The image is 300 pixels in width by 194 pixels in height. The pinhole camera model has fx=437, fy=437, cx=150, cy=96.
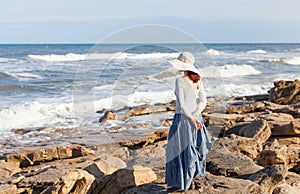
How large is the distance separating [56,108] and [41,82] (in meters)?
9.35

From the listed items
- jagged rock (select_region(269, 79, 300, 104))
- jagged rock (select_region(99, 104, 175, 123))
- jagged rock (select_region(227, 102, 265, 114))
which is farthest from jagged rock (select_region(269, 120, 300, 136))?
jagged rock (select_region(269, 79, 300, 104))

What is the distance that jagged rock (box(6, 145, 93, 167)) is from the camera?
7695 millimetres

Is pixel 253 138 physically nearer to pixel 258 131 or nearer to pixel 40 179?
pixel 258 131

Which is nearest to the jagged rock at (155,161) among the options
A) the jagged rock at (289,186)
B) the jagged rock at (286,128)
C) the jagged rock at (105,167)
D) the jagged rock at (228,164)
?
the jagged rock at (105,167)

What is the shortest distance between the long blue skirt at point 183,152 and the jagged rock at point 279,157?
6.33 ft

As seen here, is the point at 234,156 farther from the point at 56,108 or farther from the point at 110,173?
the point at 56,108

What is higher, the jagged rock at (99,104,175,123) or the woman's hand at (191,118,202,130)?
the woman's hand at (191,118,202,130)

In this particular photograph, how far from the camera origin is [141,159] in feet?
19.1

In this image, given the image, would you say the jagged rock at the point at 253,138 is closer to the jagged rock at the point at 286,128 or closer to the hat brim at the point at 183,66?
the jagged rock at the point at 286,128

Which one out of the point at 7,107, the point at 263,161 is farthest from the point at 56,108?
the point at 263,161

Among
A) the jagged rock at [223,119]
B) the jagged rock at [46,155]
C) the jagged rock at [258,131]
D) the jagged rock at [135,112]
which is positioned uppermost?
the jagged rock at [258,131]

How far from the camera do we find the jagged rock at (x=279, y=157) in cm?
605

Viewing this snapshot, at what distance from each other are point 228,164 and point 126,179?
1.39 m

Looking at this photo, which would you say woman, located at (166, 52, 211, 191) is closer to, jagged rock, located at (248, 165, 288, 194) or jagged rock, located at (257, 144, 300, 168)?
jagged rock, located at (248, 165, 288, 194)
